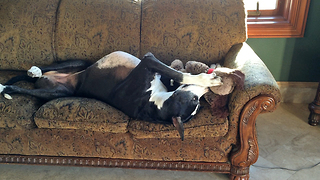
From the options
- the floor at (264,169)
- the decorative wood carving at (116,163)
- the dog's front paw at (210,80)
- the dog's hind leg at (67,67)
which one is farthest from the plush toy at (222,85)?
the dog's hind leg at (67,67)

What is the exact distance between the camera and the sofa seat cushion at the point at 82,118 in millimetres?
1584

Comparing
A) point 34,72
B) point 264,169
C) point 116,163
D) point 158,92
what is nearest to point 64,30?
point 34,72

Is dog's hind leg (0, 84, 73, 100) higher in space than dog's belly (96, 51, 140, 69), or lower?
lower

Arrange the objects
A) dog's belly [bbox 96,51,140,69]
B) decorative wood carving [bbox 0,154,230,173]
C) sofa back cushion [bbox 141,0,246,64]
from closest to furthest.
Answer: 1. decorative wood carving [bbox 0,154,230,173]
2. dog's belly [bbox 96,51,140,69]
3. sofa back cushion [bbox 141,0,246,64]

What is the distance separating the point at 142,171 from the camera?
5.97ft

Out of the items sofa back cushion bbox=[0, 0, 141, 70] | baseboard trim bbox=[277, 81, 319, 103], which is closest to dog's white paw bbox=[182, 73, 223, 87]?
sofa back cushion bbox=[0, 0, 141, 70]

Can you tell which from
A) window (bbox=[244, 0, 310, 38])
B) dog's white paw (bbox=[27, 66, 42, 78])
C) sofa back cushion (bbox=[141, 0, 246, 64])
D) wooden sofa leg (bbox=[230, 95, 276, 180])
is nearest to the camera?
wooden sofa leg (bbox=[230, 95, 276, 180])

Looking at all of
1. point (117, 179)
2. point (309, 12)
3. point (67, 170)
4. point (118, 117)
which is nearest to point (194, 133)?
point (118, 117)

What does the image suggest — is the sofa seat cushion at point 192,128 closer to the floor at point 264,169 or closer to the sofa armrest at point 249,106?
the sofa armrest at point 249,106

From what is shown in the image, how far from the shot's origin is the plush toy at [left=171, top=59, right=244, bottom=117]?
142 cm

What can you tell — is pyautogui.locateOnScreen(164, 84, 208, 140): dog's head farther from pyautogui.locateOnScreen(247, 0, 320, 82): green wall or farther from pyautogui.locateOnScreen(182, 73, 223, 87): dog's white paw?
pyautogui.locateOnScreen(247, 0, 320, 82): green wall

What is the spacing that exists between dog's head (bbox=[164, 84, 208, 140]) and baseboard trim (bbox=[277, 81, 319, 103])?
1594 millimetres

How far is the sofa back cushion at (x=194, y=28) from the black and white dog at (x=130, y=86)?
1.28ft

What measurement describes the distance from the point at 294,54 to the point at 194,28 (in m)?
1.21
